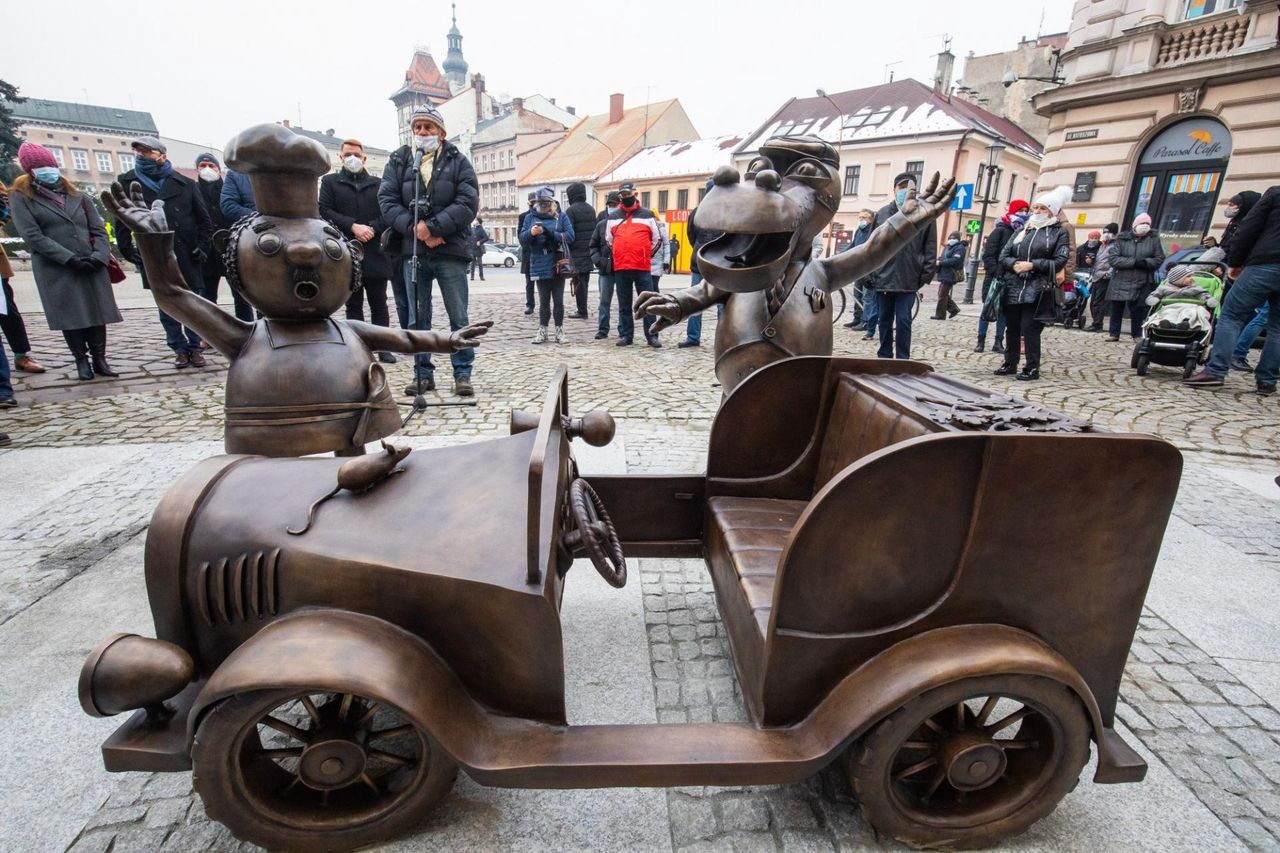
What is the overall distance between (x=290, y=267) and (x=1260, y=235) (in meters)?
8.37

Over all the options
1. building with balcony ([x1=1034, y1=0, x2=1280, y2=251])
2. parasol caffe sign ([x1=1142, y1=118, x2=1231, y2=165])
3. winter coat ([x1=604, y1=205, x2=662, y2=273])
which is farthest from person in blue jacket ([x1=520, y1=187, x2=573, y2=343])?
parasol caffe sign ([x1=1142, y1=118, x2=1231, y2=165])

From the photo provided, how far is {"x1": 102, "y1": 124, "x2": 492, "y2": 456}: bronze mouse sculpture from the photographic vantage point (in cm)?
248

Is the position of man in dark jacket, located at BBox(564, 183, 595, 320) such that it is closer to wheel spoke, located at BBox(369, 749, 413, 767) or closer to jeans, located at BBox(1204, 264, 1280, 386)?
jeans, located at BBox(1204, 264, 1280, 386)

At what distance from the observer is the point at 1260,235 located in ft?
20.7

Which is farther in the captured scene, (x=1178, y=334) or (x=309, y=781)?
(x=1178, y=334)

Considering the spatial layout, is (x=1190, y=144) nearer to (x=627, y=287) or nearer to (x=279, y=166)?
(x=627, y=287)

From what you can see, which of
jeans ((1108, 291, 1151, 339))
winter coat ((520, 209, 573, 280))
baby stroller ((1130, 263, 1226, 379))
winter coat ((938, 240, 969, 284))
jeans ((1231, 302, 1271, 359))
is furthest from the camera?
winter coat ((938, 240, 969, 284))

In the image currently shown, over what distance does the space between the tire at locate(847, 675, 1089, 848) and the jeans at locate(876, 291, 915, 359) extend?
5.62 metres

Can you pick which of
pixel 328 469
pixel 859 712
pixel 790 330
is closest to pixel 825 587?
pixel 859 712

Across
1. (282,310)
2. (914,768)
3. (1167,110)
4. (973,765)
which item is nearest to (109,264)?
(282,310)

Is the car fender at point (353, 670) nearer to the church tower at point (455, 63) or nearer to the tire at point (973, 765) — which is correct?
the tire at point (973, 765)

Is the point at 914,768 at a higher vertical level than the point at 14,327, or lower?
lower

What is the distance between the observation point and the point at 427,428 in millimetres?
4930

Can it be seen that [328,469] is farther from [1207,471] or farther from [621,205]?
[621,205]
